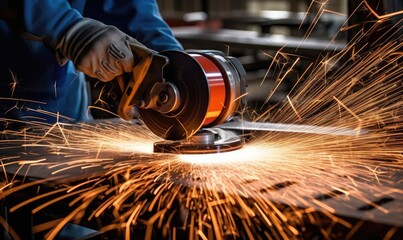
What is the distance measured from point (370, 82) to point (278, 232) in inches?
39.8

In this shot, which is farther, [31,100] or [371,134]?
[31,100]

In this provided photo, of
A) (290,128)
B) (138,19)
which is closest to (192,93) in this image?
(290,128)

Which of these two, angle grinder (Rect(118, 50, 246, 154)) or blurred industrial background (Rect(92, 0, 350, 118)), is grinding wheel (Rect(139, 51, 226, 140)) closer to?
angle grinder (Rect(118, 50, 246, 154))

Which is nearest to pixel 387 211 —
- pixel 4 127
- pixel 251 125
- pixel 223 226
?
pixel 223 226

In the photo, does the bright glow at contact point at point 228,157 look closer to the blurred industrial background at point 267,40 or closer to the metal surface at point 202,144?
the metal surface at point 202,144

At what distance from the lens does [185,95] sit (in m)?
1.90

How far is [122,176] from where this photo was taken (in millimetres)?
1804

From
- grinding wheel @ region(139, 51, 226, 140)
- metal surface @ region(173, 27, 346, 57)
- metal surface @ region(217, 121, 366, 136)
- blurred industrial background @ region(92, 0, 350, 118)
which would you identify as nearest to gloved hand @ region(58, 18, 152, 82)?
grinding wheel @ region(139, 51, 226, 140)

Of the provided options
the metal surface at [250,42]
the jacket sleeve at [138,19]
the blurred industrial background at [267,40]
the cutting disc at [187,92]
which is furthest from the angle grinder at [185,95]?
the metal surface at [250,42]

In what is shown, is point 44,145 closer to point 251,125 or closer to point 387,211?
point 251,125

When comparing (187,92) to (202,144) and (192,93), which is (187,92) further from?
(202,144)

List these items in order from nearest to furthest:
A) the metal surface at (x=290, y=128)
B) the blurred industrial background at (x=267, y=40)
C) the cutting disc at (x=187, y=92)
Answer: the cutting disc at (x=187, y=92), the metal surface at (x=290, y=128), the blurred industrial background at (x=267, y=40)

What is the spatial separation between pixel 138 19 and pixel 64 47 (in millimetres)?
677

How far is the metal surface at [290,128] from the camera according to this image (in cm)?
222
